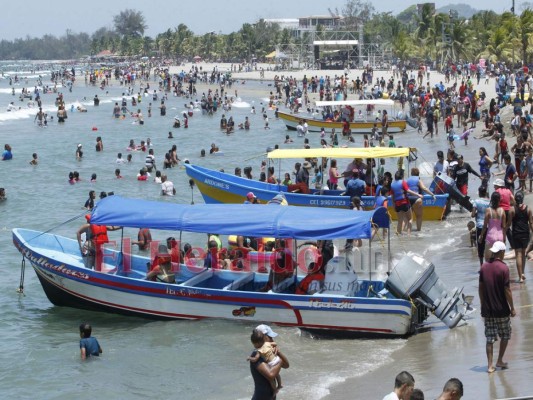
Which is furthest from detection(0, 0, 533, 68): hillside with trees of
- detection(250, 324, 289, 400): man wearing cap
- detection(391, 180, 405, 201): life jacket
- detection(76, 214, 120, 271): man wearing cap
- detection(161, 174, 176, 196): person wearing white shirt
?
detection(250, 324, 289, 400): man wearing cap

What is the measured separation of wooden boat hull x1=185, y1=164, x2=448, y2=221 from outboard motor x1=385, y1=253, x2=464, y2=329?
27.5 ft

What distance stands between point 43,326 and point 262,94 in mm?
71199

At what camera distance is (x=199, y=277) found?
15.7m

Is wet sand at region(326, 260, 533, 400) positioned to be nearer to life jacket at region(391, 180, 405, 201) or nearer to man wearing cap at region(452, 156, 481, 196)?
life jacket at region(391, 180, 405, 201)

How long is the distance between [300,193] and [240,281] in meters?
8.18

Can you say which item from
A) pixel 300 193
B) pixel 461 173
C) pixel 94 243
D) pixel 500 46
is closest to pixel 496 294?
pixel 94 243

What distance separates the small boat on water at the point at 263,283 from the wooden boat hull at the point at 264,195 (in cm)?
567

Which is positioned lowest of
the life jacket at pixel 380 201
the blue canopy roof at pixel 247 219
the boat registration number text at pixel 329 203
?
the boat registration number text at pixel 329 203

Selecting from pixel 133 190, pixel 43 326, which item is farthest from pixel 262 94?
pixel 43 326

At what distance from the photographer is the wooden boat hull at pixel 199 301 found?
1386 cm

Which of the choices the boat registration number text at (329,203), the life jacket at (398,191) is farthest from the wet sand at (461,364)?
the boat registration number text at (329,203)

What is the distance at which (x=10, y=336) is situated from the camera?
15.9m

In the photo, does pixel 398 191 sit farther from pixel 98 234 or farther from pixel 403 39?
pixel 403 39

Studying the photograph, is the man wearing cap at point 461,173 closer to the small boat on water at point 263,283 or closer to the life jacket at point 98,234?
the small boat on water at point 263,283
